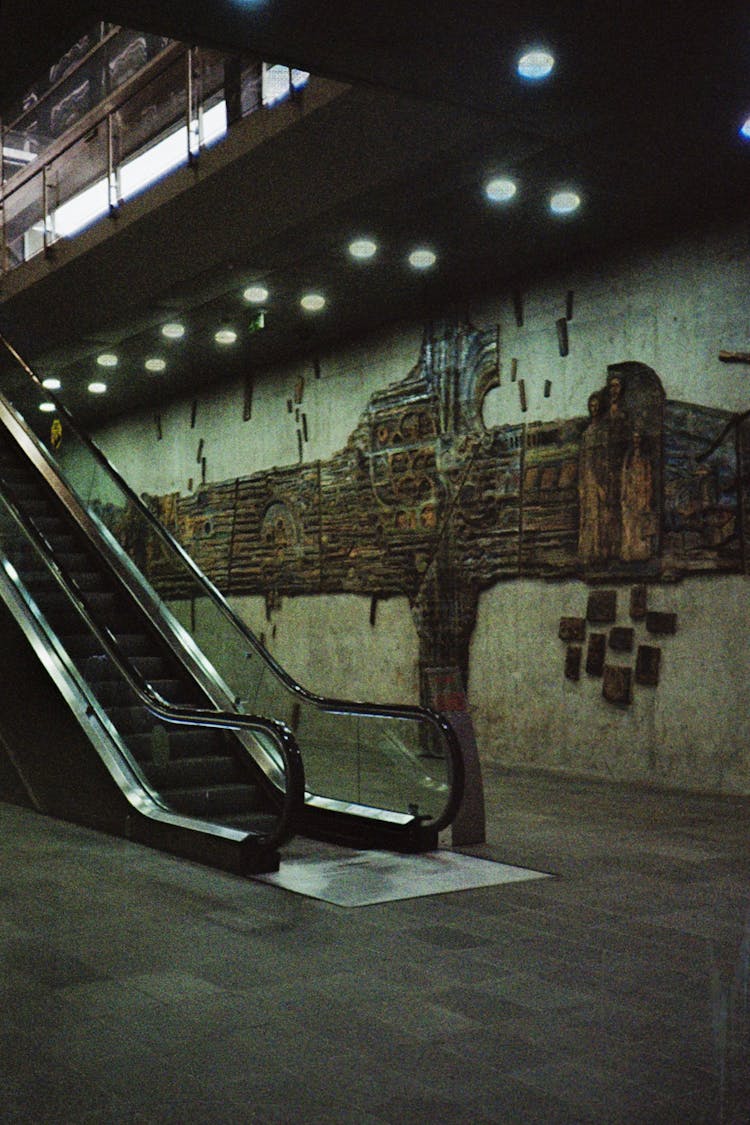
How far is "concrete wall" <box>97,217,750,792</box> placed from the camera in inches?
327

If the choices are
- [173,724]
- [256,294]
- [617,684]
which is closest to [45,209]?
[256,294]

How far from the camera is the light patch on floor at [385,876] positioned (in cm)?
553

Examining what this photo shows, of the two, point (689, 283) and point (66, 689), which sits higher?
point (689, 283)

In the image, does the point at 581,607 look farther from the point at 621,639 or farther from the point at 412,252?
the point at 412,252

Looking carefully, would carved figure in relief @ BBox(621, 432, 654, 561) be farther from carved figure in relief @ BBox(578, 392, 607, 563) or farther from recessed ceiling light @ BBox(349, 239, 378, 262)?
recessed ceiling light @ BBox(349, 239, 378, 262)

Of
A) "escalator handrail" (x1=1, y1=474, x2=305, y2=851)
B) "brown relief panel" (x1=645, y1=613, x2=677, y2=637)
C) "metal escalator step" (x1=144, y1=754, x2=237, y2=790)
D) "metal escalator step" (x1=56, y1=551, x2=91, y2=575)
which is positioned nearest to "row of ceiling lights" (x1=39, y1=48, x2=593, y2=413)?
"metal escalator step" (x1=56, y1=551, x2=91, y2=575)

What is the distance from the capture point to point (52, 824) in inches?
297

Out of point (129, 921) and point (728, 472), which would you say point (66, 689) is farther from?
point (728, 472)

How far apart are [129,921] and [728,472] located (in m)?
5.39

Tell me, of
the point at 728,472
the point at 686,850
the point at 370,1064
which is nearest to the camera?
the point at 370,1064

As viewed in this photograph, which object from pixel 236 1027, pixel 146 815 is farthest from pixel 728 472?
pixel 236 1027

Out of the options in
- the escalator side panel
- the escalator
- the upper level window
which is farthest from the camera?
the upper level window

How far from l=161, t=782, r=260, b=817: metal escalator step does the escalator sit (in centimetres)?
1

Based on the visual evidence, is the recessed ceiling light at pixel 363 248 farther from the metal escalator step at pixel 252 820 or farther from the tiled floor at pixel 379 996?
the tiled floor at pixel 379 996
